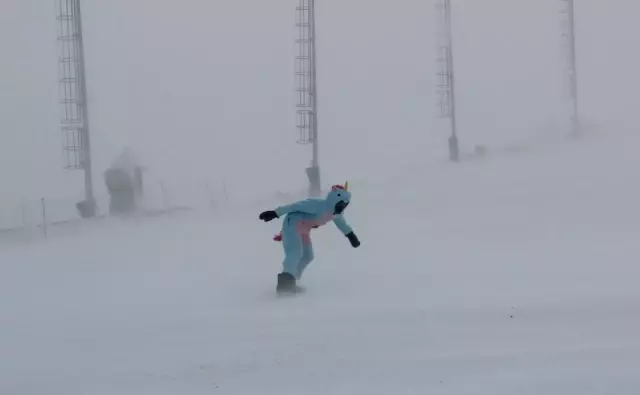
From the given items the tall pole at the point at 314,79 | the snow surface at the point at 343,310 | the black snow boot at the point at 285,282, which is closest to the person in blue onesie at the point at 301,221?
the black snow boot at the point at 285,282

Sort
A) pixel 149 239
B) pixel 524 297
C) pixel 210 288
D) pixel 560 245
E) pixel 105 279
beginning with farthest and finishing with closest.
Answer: pixel 149 239 → pixel 560 245 → pixel 105 279 → pixel 210 288 → pixel 524 297

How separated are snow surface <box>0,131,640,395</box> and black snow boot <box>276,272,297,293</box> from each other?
0.61 ft

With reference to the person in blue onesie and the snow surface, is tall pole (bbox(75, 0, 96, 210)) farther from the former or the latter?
the person in blue onesie

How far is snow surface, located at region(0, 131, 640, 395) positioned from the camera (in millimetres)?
5719

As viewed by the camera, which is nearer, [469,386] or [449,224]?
[469,386]

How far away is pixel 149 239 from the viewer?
1417 cm

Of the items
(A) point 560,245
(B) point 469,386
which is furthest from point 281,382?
(A) point 560,245

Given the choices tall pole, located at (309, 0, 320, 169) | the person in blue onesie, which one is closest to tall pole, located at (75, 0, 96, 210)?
tall pole, located at (309, 0, 320, 169)

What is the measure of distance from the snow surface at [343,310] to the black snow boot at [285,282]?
187 mm

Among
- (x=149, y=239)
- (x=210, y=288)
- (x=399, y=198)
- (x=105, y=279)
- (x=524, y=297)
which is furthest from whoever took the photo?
(x=399, y=198)

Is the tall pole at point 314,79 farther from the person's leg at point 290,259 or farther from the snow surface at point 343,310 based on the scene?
the person's leg at point 290,259

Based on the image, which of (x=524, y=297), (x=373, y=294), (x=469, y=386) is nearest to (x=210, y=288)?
(x=373, y=294)

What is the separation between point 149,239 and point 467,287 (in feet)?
23.0

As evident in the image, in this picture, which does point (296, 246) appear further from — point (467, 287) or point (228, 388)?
point (228, 388)
